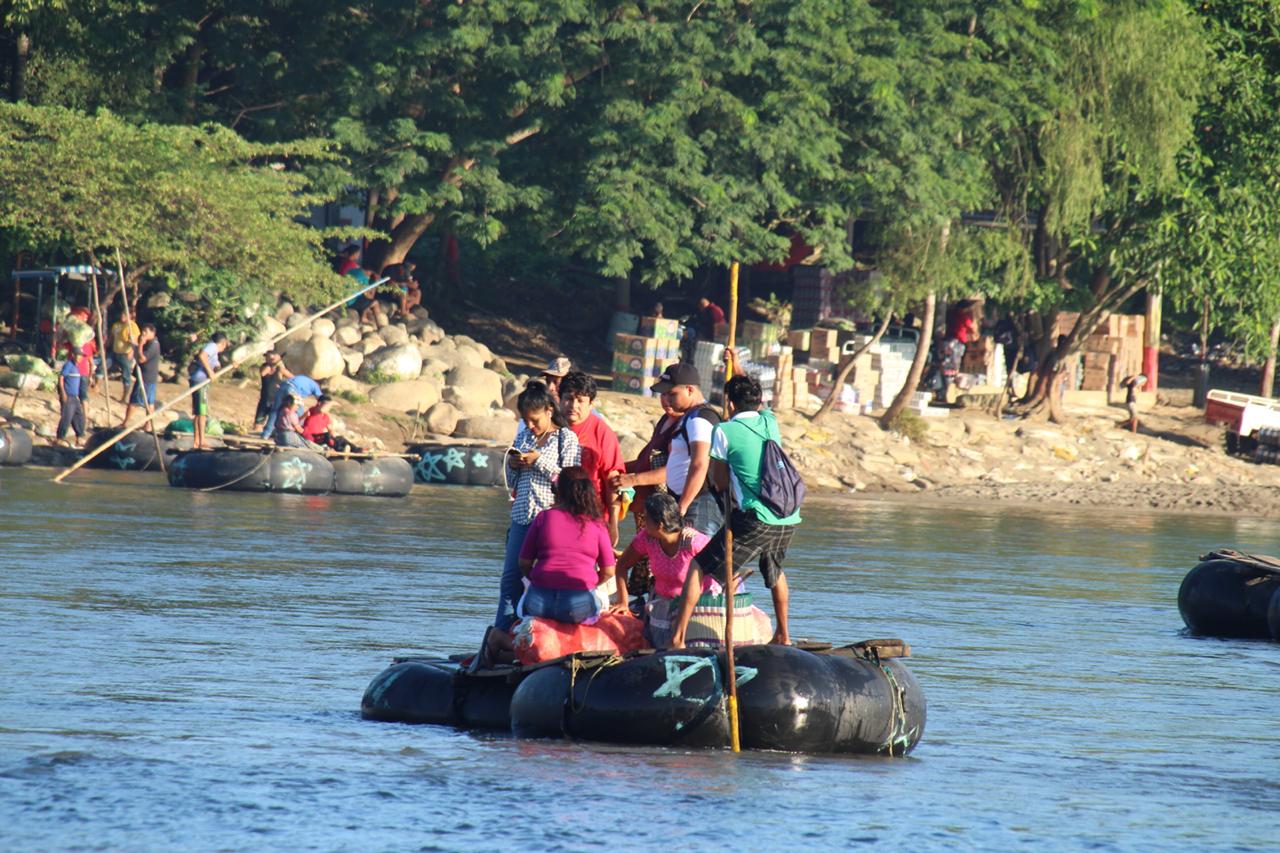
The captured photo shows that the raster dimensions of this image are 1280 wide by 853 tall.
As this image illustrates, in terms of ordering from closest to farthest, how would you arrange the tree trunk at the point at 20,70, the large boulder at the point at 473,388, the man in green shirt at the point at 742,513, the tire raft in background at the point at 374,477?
the man in green shirt at the point at 742,513
the tire raft in background at the point at 374,477
the large boulder at the point at 473,388
the tree trunk at the point at 20,70

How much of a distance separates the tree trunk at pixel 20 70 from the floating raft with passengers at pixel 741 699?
86.0 feet

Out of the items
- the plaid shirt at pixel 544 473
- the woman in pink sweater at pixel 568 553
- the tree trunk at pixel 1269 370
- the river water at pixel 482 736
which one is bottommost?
the river water at pixel 482 736

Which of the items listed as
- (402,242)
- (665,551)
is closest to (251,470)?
(402,242)

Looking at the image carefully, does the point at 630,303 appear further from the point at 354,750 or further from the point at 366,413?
the point at 354,750

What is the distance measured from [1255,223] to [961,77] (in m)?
6.45

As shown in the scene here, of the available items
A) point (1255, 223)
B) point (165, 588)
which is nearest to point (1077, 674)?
point (165, 588)

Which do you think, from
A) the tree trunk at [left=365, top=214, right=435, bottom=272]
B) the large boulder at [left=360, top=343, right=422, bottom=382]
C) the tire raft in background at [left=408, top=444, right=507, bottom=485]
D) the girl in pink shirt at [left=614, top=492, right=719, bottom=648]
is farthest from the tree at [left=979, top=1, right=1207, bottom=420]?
the girl in pink shirt at [left=614, top=492, right=719, bottom=648]

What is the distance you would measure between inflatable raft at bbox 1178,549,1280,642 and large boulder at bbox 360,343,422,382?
1837 cm

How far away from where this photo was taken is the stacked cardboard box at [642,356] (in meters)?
34.7

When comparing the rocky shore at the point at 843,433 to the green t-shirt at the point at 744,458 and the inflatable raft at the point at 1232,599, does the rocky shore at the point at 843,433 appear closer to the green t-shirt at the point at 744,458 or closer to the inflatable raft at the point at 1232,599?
the inflatable raft at the point at 1232,599

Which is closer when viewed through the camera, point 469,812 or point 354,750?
point 469,812

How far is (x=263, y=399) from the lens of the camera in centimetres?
2894

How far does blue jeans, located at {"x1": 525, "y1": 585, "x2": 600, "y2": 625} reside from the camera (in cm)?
1029

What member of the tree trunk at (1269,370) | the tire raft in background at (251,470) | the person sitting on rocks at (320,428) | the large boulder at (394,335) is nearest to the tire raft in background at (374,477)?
the tire raft in background at (251,470)
